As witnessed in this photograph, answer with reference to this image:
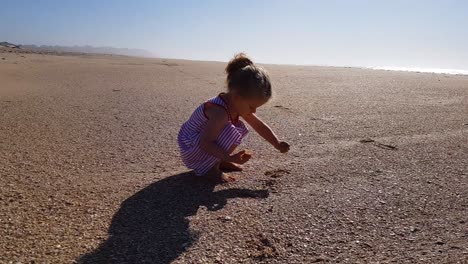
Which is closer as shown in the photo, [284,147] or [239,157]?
[239,157]

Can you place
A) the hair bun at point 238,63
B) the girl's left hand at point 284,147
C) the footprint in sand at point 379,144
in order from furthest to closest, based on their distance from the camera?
the footprint in sand at point 379,144
the girl's left hand at point 284,147
the hair bun at point 238,63

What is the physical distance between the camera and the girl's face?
225 centimetres

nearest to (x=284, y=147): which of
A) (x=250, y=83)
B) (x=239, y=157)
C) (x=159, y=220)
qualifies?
(x=239, y=157)

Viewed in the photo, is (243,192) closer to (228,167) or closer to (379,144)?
(228,167)

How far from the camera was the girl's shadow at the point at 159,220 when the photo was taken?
5.13 feet

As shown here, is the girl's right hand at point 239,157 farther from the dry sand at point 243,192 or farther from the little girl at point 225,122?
the dry sand at point 243,192

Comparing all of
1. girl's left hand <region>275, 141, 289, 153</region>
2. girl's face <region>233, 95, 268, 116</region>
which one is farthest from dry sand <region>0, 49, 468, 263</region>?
girl's face <region>233, 95, 268, 116</region>

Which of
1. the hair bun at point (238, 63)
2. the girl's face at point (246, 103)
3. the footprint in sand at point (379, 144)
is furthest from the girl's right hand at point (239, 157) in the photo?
the footprint in sand at point (379, 144)

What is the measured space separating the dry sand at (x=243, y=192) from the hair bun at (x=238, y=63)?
55 cm

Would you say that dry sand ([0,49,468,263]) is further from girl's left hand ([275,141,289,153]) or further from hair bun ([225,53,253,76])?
hair bun ([225,53,253,76])

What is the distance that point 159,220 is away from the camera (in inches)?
72.5

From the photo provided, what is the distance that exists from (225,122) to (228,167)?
15.4 inches

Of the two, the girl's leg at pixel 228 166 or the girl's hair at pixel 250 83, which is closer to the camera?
the girl's hair at pixel 250 83

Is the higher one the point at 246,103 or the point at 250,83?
the point at 250,83
